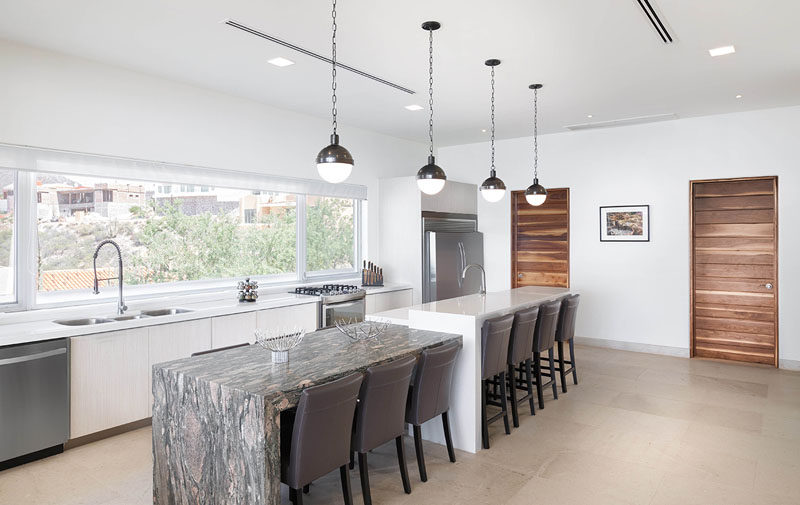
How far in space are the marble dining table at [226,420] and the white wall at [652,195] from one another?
16.0ft

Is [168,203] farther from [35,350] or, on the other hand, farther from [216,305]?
[35,350]

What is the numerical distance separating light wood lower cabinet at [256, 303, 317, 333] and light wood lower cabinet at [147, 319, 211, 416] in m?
0.59

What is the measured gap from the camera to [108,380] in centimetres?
384

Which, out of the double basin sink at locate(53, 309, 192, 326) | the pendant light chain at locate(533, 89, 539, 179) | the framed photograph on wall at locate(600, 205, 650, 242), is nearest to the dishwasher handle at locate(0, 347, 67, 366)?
the double basin sink at locate(53, 309, 192, 326)

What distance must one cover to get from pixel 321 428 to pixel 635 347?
558 centimetres

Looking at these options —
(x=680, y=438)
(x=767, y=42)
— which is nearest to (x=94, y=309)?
(x=680, y=438)

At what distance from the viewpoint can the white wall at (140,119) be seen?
3.87 m

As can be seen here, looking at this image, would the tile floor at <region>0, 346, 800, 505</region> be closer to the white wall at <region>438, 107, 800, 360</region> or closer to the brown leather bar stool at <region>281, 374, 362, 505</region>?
the brown leather bar stool at <region>281, 374, 362, 505</region>

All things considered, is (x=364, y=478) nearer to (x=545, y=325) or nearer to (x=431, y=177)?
(x=431, y=177)

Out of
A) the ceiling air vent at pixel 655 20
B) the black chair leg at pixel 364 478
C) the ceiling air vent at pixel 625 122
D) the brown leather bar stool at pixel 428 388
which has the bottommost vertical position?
the black chair leg at pixel 364 478

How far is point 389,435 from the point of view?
291 cm

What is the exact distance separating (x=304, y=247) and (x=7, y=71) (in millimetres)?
3347

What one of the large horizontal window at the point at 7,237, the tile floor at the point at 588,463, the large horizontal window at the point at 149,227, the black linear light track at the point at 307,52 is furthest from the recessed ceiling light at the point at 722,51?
the large horizontal window at the point at 7,237

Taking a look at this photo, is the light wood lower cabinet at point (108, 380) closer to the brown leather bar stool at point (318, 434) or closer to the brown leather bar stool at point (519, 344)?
the brown leather bar stool at point (318, 434)
